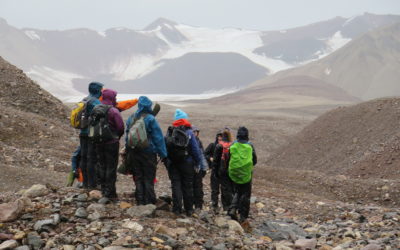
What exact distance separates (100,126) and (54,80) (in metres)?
143

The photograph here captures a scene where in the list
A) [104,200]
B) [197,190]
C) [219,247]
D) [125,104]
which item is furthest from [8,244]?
[197,190]

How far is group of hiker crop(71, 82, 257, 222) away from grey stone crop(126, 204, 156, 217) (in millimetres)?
336

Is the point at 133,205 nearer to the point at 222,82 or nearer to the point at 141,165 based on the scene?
the point at 141,165

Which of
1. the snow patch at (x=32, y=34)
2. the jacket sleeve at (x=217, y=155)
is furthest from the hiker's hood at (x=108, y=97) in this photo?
the snow patch at (x=32, y=34)

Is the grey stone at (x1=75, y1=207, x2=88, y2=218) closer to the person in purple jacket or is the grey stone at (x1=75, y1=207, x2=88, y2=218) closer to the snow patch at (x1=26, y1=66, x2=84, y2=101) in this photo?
the person in purple jacket

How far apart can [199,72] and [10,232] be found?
147 metres

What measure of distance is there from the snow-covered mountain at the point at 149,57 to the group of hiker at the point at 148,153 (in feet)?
411

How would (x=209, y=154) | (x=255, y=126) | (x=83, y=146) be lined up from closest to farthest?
(x=83, y=146) → (x=209, y=154) → (x=255, y=126)

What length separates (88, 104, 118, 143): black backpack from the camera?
308 inches

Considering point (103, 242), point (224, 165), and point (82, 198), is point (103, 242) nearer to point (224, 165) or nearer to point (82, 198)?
point (82, 198)

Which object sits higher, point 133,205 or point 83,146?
point 83,146

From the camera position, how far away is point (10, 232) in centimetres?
650

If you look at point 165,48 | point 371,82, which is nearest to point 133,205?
point 371,82

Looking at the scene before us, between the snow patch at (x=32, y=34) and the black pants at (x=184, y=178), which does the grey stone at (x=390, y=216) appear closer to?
the black pants at (x=184, y=178)
